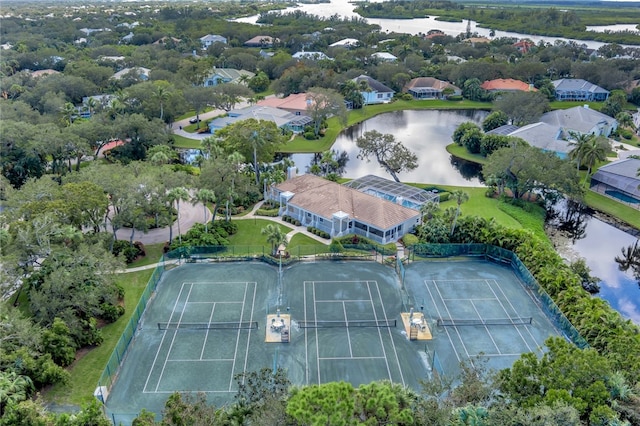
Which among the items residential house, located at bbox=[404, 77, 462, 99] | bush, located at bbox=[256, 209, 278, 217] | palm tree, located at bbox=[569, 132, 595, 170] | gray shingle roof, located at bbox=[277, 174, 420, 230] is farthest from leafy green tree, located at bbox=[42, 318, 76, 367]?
residential house, located at bbox=[404, 77, 462, 99]

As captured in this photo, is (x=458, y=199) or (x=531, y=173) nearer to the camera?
(x=458, y=199)

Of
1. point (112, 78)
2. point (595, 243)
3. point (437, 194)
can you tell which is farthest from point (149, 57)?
point (595, 243)

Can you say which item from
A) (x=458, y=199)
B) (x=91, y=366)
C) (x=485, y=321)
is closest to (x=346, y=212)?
(x=458, y=199)

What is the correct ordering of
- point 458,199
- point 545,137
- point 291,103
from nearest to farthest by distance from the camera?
point 458,199 → point 545,137 → point 291,103

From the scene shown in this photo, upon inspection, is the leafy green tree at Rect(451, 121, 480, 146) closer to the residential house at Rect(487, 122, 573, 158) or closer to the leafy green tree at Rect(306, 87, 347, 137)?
the residential house at Rect(487, 122, 573, 158)

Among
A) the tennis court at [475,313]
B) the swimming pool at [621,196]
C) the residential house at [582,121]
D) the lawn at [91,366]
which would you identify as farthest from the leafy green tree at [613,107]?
the lawn at [91,366]

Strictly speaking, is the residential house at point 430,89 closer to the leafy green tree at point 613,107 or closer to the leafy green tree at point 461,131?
the leafy green tree at point 613,107

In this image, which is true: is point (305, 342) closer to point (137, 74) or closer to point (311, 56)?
point (137, 74)
